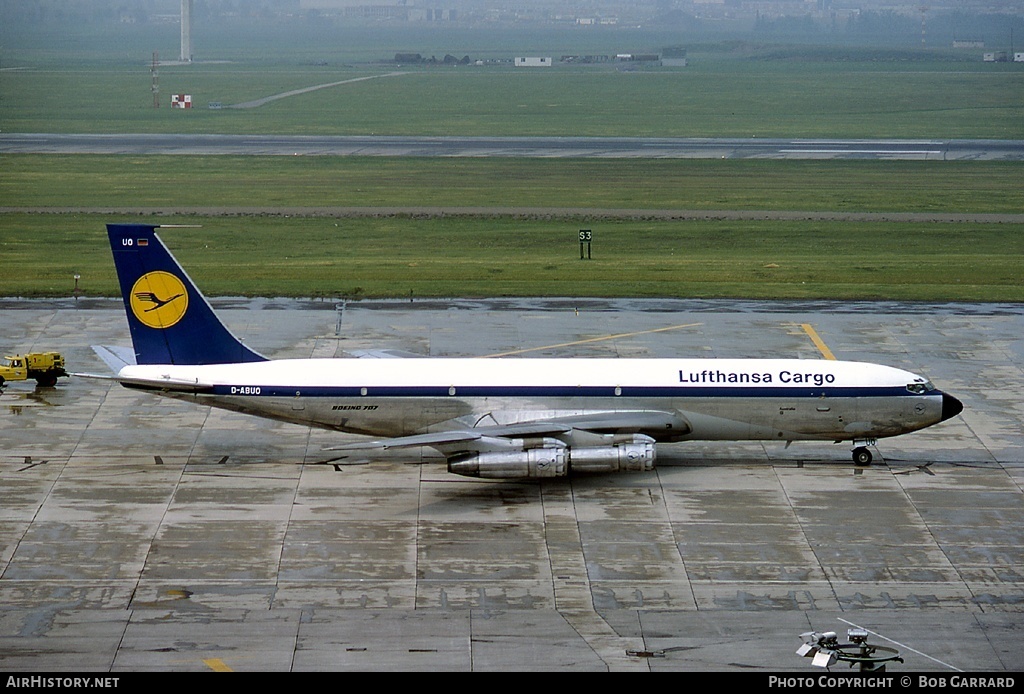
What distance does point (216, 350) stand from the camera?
4775 cm

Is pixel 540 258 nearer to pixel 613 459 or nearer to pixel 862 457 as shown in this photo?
pixel 862 457

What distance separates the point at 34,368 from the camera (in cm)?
5684

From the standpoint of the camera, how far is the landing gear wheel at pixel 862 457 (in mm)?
48688

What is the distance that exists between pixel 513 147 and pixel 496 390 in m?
104

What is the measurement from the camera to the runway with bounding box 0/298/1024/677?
32969 mm

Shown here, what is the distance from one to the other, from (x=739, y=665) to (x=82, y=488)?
24.4m

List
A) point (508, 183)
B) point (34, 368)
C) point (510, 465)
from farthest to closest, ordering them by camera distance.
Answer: point (508, 183), point (34, 368), point (510, 465)

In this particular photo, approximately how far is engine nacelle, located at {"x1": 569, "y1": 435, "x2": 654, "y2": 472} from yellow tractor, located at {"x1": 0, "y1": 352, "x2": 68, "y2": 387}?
24392 millimetres

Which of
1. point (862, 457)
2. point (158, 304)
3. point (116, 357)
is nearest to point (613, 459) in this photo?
point (862, 457)

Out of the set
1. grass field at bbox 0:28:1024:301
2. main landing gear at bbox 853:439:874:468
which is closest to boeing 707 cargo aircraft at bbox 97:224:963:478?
main landing gear at bbox 853:439:874:468

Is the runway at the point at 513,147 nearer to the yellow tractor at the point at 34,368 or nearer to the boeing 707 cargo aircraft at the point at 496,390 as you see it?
the yellow tractor at the point at 34,368

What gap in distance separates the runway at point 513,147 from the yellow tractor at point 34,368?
8544 cm

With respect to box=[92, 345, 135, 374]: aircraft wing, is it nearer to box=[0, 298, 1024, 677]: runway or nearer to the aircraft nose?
box=[0, 298, 1024, 677]: runway

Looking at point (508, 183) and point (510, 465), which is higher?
point (510, 465)
